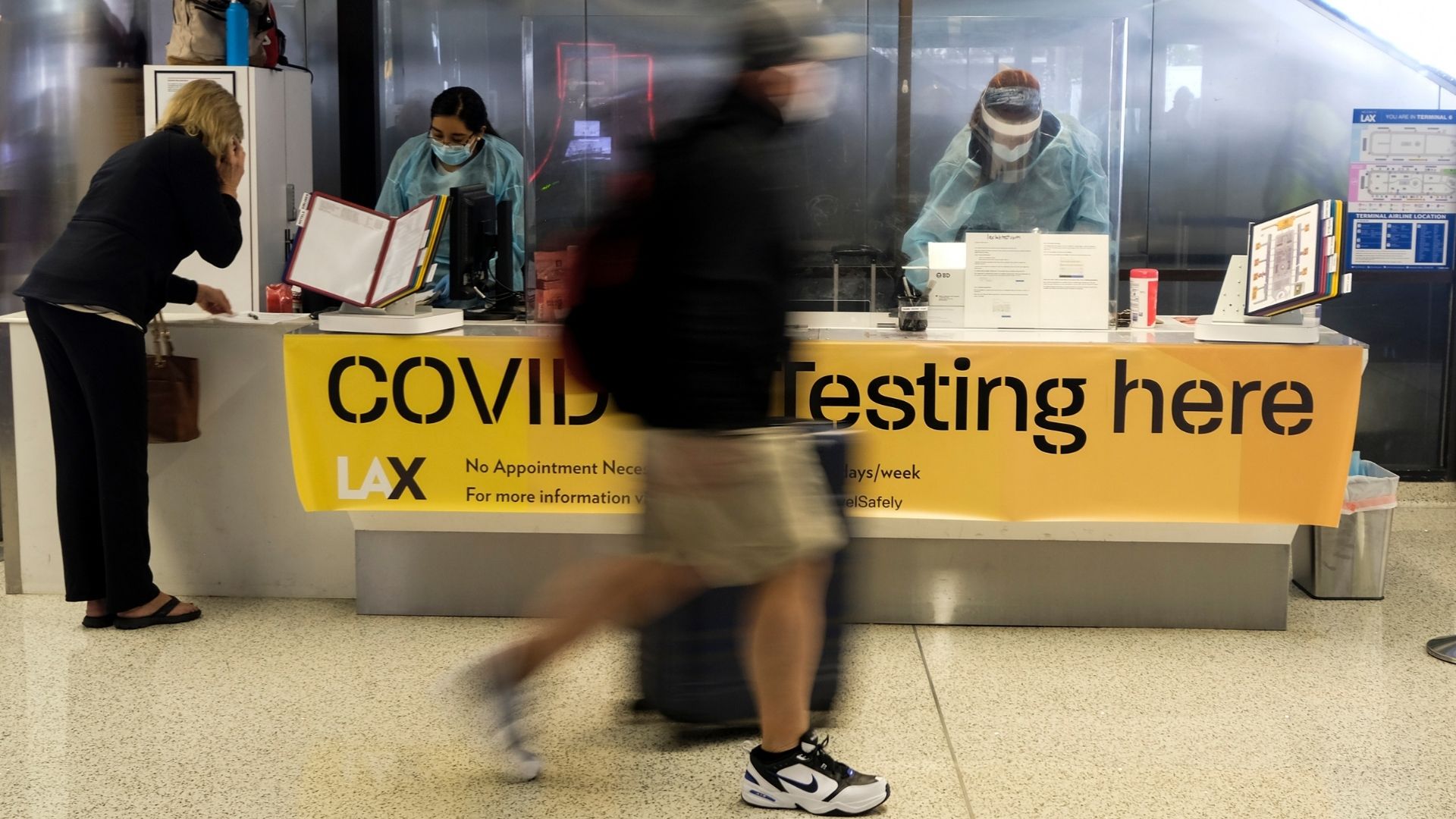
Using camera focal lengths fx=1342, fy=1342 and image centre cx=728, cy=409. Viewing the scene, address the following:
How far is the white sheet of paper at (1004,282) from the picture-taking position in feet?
12.5

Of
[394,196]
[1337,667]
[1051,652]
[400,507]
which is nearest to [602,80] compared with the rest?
[394,196]

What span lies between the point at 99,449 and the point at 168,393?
0.25m

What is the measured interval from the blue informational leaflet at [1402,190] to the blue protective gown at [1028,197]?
5.23ft

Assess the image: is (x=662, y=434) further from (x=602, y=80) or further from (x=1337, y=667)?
(x=602, y=80)

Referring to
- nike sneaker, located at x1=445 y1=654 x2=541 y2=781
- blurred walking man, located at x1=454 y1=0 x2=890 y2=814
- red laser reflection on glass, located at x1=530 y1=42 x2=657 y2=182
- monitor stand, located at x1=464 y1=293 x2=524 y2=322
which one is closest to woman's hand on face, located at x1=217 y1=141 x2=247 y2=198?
monitor stand, located at x1=464 y1=293 x2=524 y2=322

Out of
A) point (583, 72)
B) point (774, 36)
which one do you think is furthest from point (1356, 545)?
point (583, 72)

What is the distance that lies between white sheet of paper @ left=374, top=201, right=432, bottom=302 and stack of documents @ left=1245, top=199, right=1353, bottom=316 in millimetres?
2232

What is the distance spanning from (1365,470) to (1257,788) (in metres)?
1.77

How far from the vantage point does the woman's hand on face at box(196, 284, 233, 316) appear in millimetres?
3789

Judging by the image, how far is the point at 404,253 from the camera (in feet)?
12.2

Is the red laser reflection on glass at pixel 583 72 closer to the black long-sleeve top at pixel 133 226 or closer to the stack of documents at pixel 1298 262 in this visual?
the black long-sleeve top at pixel 133 226

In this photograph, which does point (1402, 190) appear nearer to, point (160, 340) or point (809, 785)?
point (809, 785)

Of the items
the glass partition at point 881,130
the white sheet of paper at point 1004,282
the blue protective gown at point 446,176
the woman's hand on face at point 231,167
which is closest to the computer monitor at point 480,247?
the glass partition at point 881,130

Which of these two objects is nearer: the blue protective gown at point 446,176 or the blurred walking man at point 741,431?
the blurred walking man at point 741,431
